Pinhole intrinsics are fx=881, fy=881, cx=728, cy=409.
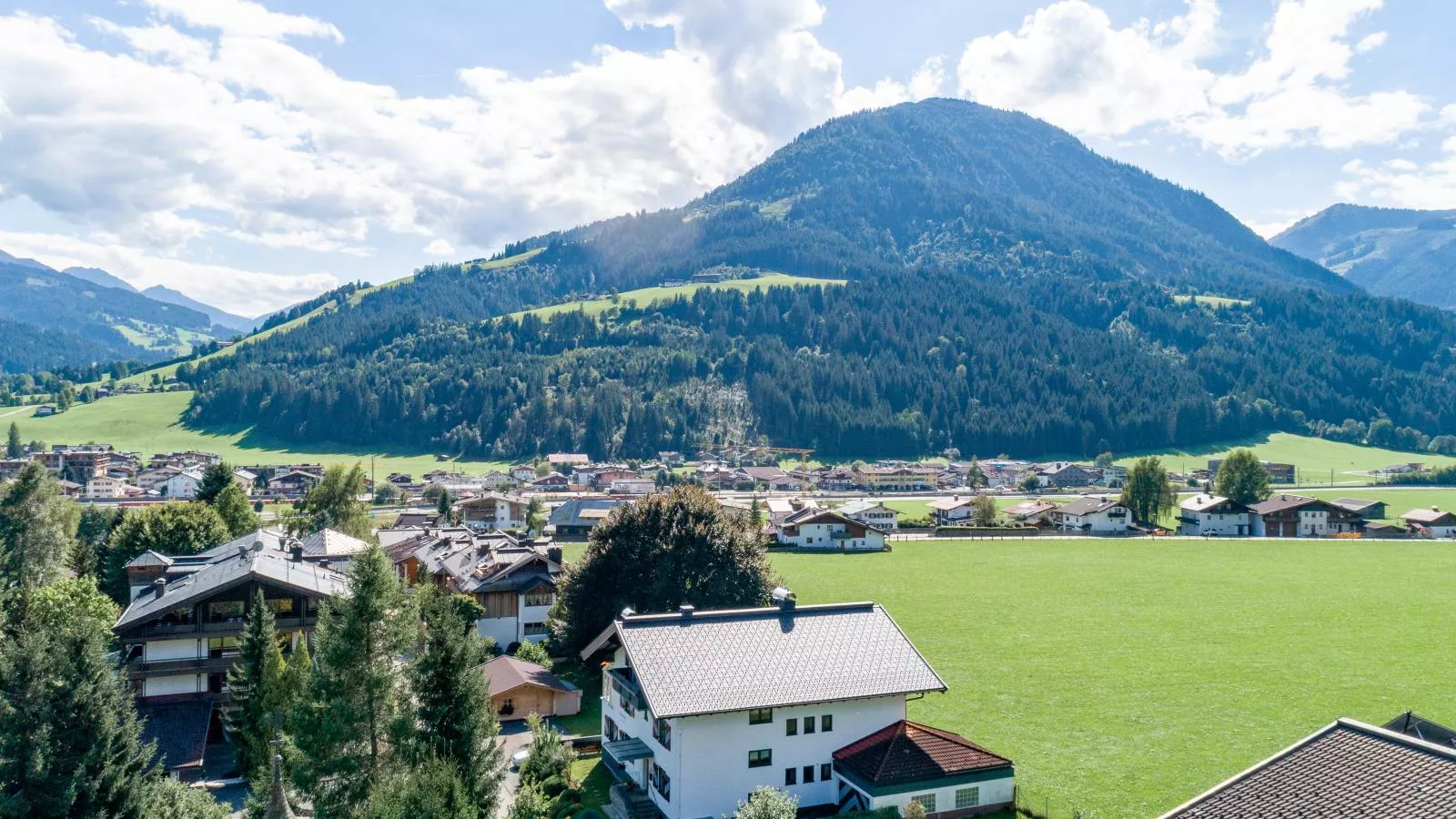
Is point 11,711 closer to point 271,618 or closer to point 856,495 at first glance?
point 271,618

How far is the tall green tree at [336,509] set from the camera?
75562 mm

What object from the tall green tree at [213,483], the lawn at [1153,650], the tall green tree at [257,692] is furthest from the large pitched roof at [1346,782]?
the tall green tree at [213,483]

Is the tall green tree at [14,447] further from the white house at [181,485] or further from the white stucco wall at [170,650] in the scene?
the white stucco wall at [170,650]

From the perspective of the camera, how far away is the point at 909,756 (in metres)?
27.4

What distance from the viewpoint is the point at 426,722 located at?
934 inches

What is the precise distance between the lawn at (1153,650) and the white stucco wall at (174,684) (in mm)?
30552

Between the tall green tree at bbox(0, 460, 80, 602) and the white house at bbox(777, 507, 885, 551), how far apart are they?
65.1 m

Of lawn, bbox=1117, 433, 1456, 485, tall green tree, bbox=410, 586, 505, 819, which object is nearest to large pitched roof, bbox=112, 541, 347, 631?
tall green tree, bbox=410, 586, 505, 819

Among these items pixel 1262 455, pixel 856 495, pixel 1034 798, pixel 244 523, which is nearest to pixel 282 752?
pixel 1034 798

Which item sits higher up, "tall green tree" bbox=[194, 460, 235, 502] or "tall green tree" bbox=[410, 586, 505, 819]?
"tall green tree" bbox=[194, 460, 235, 502]

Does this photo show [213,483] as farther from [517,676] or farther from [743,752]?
[743,752]

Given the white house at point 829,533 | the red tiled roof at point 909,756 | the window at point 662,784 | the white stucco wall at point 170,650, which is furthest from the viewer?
the white house at point 829,533

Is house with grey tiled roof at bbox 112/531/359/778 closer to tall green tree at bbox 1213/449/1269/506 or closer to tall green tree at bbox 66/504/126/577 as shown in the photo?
tall green tree at bbox 66/504/126/577

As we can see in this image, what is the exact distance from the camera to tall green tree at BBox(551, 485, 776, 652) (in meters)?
43.0
